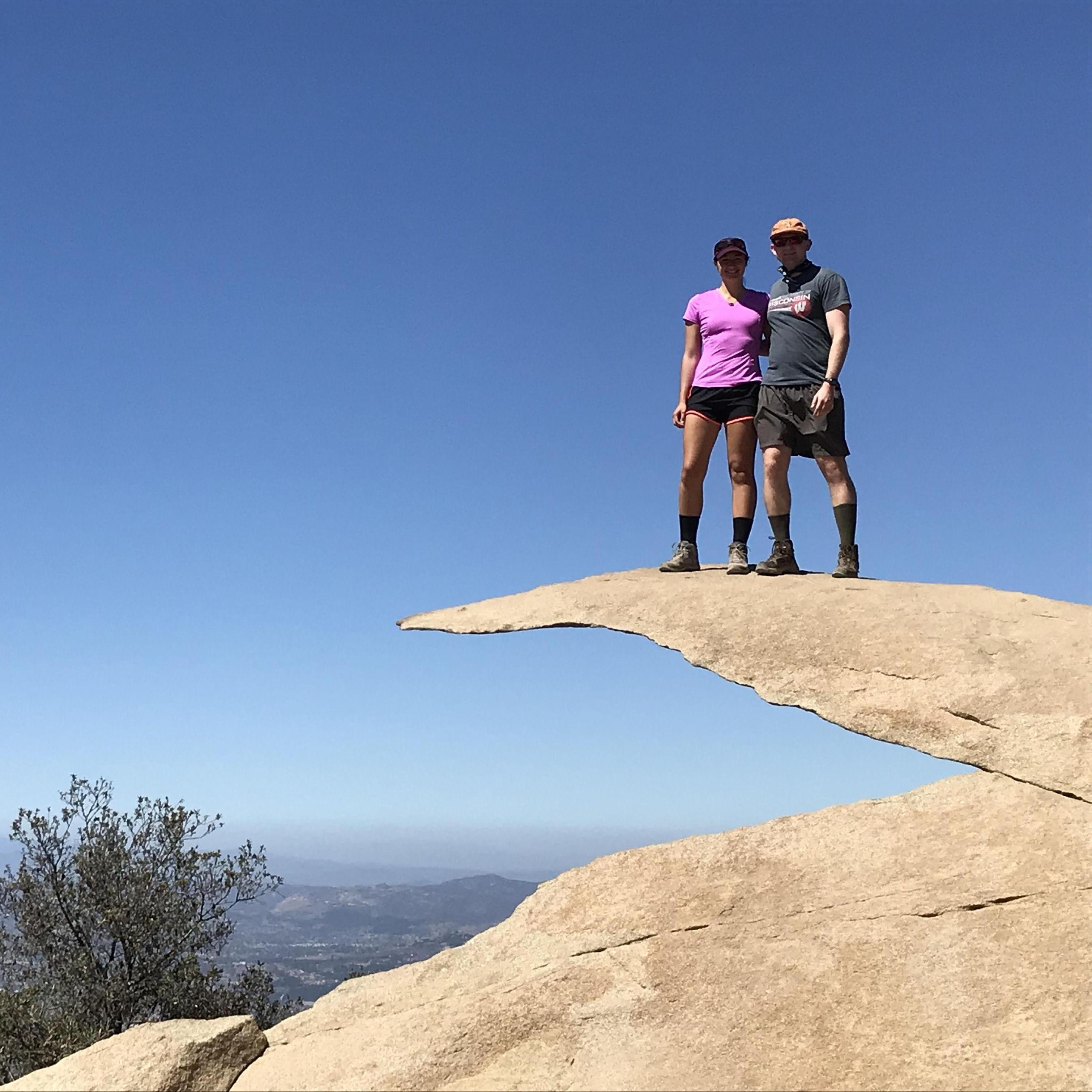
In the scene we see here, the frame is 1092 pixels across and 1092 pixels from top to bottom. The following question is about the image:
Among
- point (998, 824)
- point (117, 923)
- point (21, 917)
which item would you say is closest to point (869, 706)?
point (998, 824)

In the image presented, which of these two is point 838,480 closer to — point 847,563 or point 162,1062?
point 847,563

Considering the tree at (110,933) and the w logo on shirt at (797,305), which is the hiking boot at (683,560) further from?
the tree at (110,933)

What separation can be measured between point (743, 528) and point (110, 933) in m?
15.2

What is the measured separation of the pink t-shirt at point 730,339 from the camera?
9.64 m

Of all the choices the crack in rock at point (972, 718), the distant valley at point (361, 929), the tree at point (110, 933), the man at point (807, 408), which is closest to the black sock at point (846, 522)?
the man at point (807, 408)

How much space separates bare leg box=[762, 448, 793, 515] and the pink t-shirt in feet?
2.70

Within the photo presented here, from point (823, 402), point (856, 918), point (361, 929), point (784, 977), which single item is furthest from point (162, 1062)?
point (361, 929)

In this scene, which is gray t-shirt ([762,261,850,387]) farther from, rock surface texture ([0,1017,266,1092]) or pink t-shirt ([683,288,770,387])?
rock surface texture ([0,1017,266,1092])

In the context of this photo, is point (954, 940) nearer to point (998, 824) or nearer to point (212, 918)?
point (998, 824)

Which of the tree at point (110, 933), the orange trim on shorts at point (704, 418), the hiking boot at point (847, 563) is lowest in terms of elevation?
the tree at point (110, 933)

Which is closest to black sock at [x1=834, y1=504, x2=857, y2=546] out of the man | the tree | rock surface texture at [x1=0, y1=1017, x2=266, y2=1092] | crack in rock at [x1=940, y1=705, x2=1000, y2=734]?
the man

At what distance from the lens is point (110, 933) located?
18.6 metres

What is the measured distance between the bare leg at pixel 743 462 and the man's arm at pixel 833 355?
683 mm

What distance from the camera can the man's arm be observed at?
891cm
